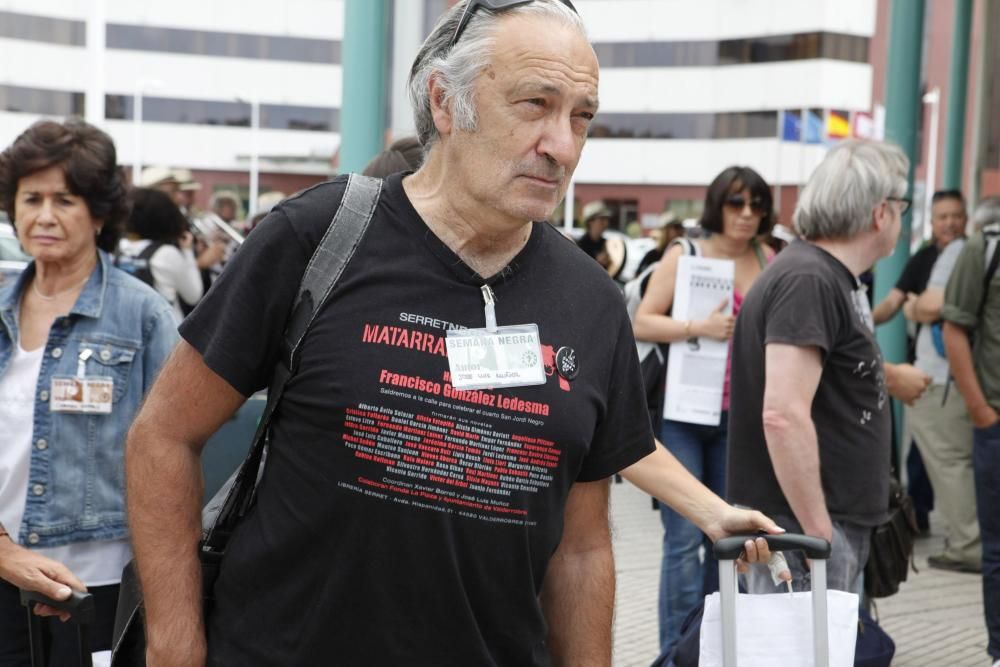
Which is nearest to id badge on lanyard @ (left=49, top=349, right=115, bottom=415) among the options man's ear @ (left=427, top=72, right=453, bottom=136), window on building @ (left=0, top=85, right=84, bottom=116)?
man's ear @ (left=427, top=72, right=453, bottom=136)

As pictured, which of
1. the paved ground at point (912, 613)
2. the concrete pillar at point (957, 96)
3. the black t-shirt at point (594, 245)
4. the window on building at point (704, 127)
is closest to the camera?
the paved ground at point (912, 613)

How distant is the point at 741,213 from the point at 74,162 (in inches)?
116

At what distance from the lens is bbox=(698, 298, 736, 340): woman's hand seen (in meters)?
5.16

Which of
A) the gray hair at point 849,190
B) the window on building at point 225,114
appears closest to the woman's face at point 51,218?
the gray hair at point 849,190

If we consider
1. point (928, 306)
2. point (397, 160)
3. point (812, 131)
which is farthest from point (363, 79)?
point (812, 131)

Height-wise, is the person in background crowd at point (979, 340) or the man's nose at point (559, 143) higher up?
the man's nose at point (559, 143)

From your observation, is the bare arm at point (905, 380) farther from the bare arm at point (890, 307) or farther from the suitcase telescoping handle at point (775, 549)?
the bare arm at point (890, 307)

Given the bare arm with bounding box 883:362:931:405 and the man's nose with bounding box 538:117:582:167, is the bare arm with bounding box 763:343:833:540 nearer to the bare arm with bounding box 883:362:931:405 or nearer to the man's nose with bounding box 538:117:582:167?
the bare arm with bounding box 883:362:931:405

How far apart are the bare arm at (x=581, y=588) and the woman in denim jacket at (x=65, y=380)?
1.21m

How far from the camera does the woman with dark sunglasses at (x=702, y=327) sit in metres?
5.00

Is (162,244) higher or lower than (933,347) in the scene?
higher

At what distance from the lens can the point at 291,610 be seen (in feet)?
6.34

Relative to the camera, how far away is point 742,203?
5.29 meters

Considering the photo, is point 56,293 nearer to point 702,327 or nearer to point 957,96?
point 702,327
